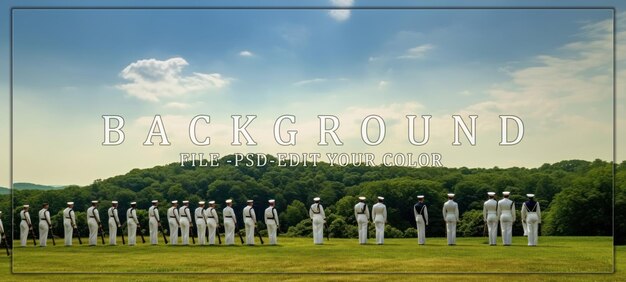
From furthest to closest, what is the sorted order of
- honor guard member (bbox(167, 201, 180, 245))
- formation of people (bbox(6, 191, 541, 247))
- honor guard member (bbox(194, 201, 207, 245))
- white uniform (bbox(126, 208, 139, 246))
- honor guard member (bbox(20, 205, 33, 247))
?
white uniform (bbox(126, 208, 139, 246)) → honor guard member (bbox(167, 201, 180, 245)) → honor guard member (bbox(20, 205, 33, 247)) → honor guard member (bbox(194, 201, 207, 245)) → formation of people (bbox(6, 191, 541, 247))

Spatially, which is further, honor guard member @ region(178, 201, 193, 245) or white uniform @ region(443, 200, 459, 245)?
honor guard member @ region(178, 201, 193, 245)

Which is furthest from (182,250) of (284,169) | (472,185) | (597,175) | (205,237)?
(597,175)

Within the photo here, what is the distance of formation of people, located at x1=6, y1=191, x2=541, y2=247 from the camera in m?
25.9

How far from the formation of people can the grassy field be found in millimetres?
635

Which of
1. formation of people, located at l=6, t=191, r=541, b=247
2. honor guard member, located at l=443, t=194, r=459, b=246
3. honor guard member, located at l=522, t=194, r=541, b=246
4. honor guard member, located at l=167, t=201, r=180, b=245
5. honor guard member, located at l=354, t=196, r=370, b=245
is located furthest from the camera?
honor guard member, located at l=167, t=201, r=180, b=245

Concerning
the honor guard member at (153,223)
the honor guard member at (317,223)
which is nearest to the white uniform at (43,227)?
the honor guard member at (153,223)

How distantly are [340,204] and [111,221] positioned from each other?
8.73 m

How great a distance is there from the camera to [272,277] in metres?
20.2

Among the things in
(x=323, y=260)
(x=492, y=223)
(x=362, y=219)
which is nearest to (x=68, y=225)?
(x=362, y=219)

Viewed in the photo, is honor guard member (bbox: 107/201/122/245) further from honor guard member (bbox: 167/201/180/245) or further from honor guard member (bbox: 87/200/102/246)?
honor guard member (bbox: 167/201/180/245)

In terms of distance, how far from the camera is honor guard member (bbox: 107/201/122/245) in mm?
27609

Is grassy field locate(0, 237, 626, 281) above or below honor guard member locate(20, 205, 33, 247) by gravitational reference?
below

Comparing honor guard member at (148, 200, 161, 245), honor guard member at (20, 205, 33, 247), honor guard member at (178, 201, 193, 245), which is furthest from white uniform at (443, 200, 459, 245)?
honor guard member at (20, 205, 33, 247)

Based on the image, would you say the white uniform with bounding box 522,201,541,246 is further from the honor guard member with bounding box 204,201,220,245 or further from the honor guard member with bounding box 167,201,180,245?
the honor guard member with bounding box 167,201,180,245
